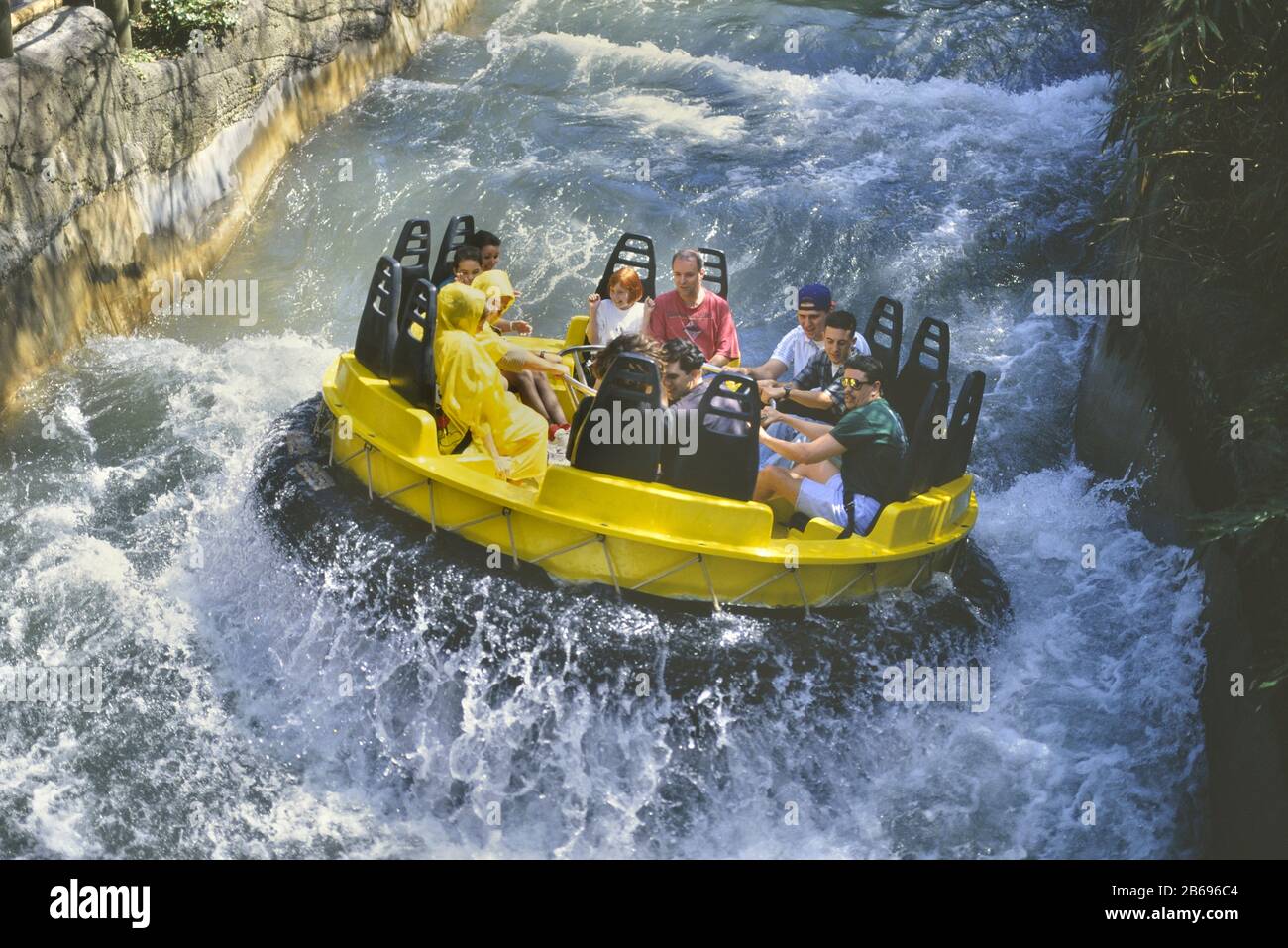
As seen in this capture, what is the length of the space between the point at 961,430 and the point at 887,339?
1.25 meters

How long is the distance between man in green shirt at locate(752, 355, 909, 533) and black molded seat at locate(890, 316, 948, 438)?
88 centimetres

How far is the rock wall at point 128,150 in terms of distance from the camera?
909cm

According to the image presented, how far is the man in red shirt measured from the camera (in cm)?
835

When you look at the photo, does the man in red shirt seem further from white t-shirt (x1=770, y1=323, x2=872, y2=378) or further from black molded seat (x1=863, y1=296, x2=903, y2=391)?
black molded seat (x1=863, y1=296, x2=903, y2=391)

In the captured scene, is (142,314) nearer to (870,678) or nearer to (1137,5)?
(870,678)

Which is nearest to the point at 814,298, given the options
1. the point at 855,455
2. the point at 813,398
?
the point at 813,398

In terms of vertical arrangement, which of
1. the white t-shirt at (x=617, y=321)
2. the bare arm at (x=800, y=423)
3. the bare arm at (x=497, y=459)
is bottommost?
the bare arm at (x=497, y=459)

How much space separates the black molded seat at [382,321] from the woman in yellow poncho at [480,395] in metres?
0.40

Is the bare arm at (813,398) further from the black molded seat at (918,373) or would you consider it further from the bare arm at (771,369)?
the black molded seat at (918,373)

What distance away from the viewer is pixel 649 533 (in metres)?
6.69

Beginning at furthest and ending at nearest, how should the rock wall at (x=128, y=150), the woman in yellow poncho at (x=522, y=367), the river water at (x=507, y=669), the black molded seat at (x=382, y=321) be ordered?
the rock wall at (x=128, y=150) < the woman in yellow poncho at (x=522, y=367) < the black molded seat at (x=382, y=321) < the river water at (x=507, y=669)

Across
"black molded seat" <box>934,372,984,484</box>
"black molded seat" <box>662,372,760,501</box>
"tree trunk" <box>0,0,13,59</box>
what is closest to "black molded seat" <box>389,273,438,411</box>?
"black molded seat" <box>662,372,760,501</box>

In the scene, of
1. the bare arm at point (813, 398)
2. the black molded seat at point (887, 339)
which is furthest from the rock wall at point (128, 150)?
the black molded seat at point (887, 339)
